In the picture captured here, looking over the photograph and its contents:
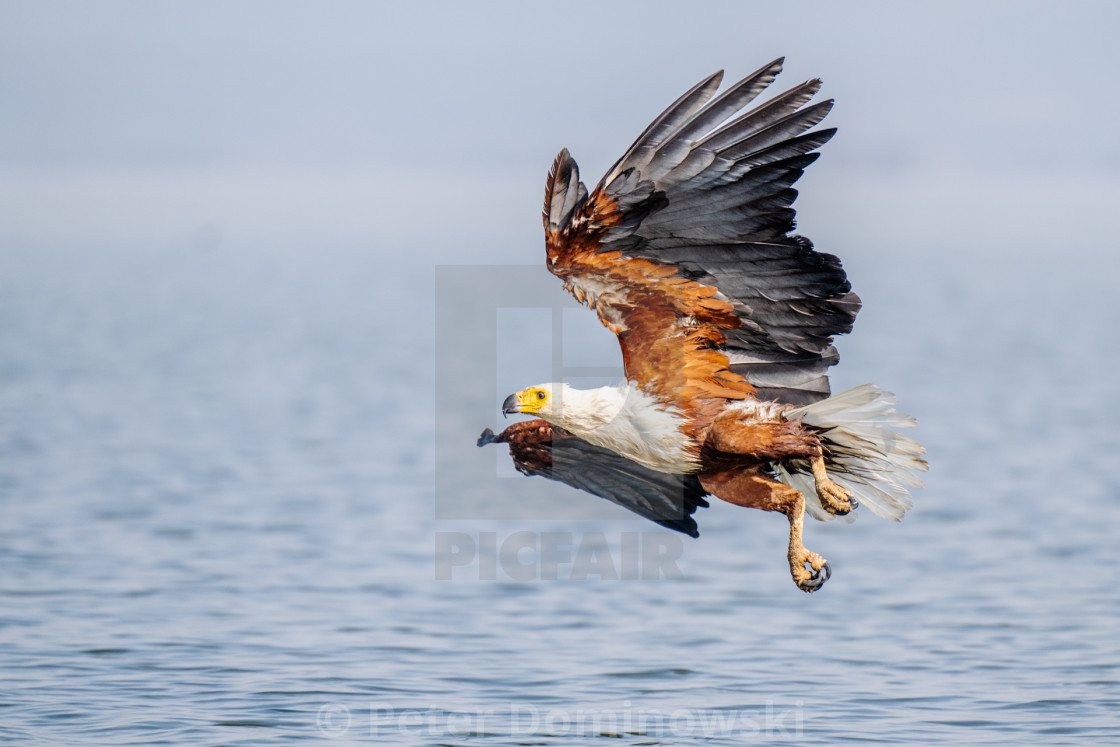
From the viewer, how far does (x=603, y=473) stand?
853cm

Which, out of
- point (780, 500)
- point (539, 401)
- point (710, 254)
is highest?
point (710, 254)

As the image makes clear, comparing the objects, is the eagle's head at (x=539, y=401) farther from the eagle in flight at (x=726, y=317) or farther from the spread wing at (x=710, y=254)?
the spread wing at (x=710, y=254)

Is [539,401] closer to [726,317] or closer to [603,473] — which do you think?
[726,317]

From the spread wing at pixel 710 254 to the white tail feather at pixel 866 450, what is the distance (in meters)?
0.40

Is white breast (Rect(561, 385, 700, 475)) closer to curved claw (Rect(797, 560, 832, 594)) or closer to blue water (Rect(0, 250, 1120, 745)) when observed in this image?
curved claw (Rect(797, 560, 832, 594))

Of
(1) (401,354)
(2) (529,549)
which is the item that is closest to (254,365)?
(1) (401,354)

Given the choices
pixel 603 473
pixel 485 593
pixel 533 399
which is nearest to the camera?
pixel 533 399

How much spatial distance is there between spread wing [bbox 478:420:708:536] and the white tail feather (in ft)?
2.51

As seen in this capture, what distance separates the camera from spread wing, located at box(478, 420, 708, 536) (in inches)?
326

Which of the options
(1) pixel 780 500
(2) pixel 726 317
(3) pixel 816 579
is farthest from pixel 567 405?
(3) pixel 816 579

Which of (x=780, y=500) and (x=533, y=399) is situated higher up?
(x=533, y=399)

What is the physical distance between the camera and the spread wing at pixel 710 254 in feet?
22.6

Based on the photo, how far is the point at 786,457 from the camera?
728 cm

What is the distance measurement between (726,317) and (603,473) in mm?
1345
